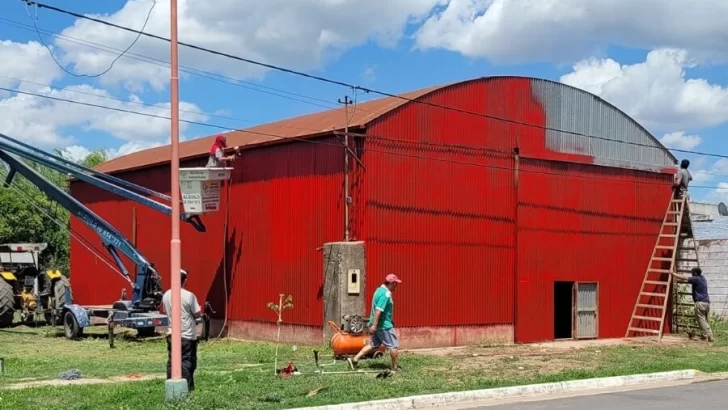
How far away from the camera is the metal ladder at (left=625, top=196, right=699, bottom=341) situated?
25.0 m

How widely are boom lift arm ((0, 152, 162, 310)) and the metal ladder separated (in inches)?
513

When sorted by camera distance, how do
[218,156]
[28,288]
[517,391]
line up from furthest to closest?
[28,288] < [218,156] < [517,391]

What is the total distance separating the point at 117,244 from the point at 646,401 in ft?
50.0

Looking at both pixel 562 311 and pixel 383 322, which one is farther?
pixel 562 311

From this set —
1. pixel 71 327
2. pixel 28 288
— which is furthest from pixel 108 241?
pixel 28 288

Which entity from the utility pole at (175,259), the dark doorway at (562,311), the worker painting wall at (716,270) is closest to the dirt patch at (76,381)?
the utility pole at (175,259)

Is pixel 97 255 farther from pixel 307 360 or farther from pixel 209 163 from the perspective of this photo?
pixel 307 360

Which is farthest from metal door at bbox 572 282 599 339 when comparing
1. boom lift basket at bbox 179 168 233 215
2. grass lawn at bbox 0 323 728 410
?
boom lift basket at bbox 179 168 233 215

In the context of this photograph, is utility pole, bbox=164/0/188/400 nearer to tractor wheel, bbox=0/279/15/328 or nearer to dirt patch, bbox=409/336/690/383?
dirt patch, bbox=409/336/690/383

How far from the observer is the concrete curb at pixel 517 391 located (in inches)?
471

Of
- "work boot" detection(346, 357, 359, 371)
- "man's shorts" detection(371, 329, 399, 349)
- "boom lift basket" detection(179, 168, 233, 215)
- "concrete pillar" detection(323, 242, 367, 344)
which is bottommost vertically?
"work boot" detection(346, 357, 359, 371)

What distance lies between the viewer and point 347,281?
19203 mm

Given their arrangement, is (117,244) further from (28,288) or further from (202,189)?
(28,288)

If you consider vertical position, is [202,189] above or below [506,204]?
above
